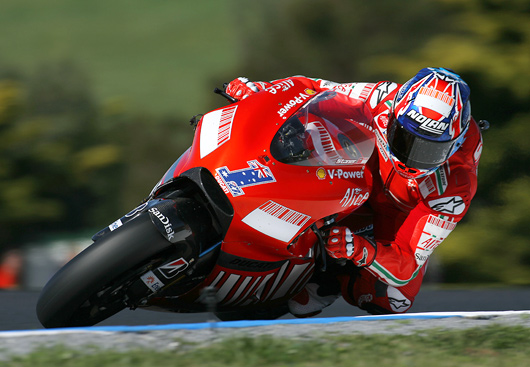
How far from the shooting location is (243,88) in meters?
3.35

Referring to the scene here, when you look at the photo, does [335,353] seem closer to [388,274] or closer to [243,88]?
[388,274]

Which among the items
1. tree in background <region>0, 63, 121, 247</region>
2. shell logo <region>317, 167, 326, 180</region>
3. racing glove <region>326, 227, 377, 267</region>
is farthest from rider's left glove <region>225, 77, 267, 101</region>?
tree in background <region>0, 63, 121, 247</region>

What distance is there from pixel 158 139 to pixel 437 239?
7698mm

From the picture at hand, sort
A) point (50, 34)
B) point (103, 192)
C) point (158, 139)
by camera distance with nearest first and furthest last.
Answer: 1. point (103, 192)
2. point (158, 139)
3. point (50, 34)

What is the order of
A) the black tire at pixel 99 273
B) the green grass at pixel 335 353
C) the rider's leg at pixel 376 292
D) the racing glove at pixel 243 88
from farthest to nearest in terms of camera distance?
the rider's leg at pixel 376 292 → the racing glove at pixel 243 88 → the black tire at pixel 99 273 → the green grass at pixel 335 353

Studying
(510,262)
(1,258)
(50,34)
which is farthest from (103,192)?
(50,34)

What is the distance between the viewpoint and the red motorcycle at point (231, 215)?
266 centimetres

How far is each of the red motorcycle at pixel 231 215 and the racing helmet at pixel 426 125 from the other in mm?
153

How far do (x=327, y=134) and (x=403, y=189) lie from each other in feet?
1.91

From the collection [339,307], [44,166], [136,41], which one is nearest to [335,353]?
[339,307]

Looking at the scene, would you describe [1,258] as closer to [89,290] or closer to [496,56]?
[89,290]

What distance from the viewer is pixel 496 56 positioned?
6.16 metres

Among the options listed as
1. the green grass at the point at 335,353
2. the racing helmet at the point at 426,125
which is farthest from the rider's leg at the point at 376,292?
the green grass at the point at 335,353

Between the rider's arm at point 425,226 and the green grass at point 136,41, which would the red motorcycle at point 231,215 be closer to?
the rider's arm at point 425,226
